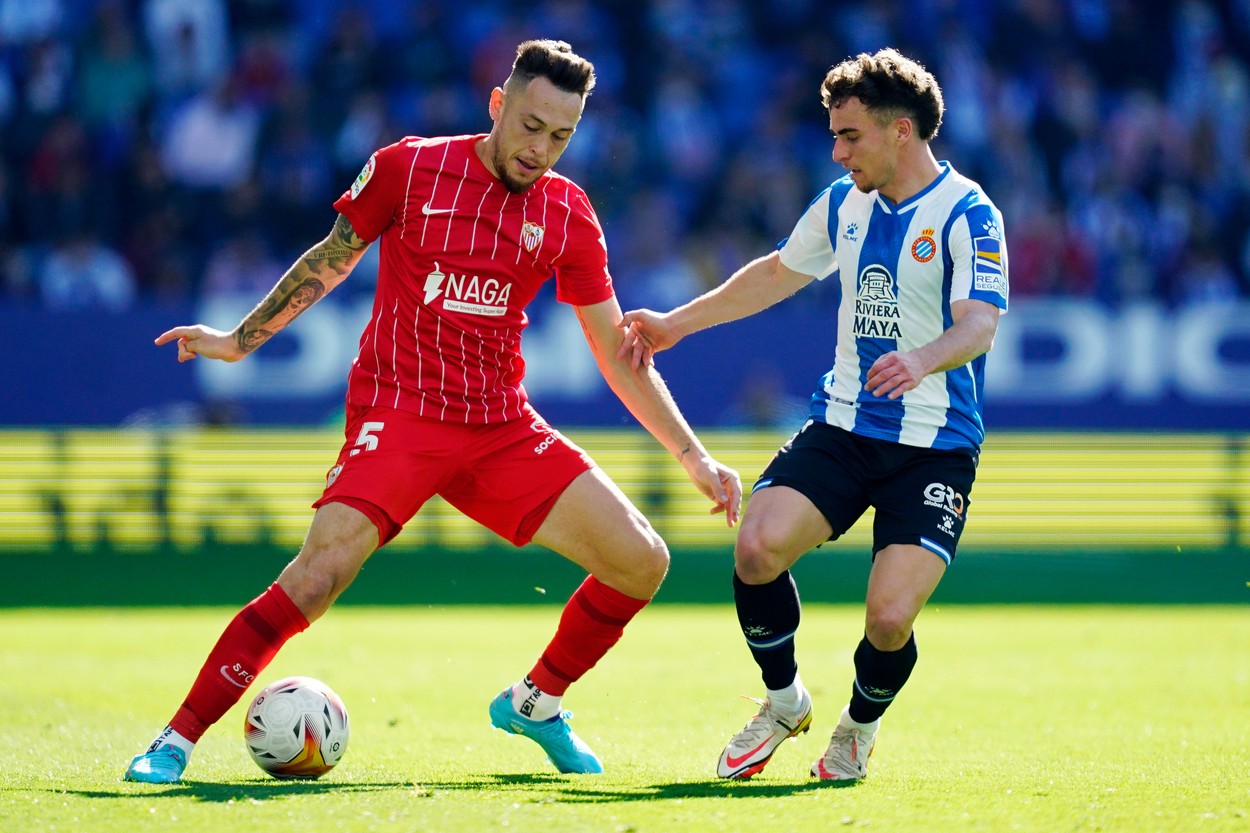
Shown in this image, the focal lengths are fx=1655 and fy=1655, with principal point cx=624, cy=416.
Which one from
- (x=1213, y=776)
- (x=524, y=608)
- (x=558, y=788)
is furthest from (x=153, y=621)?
(x=1213, y=776)

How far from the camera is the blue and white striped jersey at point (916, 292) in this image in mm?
5703

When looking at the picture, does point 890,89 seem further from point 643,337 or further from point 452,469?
point 452,469

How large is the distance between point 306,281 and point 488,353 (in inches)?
28.5

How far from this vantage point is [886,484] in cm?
584

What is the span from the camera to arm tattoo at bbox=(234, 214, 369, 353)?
6.04 m

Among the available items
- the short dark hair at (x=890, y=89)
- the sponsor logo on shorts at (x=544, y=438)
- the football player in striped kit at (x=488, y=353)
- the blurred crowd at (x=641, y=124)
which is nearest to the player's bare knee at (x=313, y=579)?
the football player in striped kit at (x=488, y=353)

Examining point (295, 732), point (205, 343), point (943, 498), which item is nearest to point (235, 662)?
point (295, 732)

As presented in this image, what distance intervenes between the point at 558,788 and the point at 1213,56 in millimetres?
16256

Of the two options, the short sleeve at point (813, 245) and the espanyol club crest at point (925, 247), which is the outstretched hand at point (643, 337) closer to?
the short sleeve at point (813, 245)

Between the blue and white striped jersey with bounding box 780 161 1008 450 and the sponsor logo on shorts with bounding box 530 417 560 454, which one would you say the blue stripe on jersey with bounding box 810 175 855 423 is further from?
the sponsor logo on shorts with bounding box 530 417 560 454

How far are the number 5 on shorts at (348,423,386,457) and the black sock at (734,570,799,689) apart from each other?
1.37m

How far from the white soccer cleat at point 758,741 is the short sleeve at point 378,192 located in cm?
220

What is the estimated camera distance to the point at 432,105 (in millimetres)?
17109

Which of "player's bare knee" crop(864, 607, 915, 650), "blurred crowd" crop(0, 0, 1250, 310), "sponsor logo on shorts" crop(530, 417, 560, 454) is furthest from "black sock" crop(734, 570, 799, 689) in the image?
"blurred crowd" crop(0, 0, 1250, 310)
